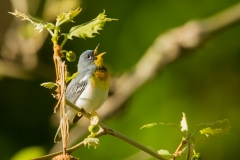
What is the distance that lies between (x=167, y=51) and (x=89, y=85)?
3.12ft

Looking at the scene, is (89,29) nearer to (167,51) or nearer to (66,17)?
(66,17)

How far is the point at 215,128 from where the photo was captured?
1.28 m

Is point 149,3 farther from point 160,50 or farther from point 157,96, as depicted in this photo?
point 160,50

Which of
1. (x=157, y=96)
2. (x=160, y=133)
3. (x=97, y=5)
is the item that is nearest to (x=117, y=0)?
(x=97, y=5)

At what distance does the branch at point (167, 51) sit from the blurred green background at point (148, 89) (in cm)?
87

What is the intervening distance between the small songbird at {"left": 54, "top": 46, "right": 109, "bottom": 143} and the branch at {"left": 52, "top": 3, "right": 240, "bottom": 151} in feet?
2.01

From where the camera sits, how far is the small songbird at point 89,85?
226 centimetres

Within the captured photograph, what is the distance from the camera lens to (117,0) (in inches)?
174

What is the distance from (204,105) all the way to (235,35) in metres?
0.65

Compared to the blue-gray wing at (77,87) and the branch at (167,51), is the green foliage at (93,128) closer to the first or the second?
the blue-gray wing at (77,87)

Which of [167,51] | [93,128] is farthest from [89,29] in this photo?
[167,51]

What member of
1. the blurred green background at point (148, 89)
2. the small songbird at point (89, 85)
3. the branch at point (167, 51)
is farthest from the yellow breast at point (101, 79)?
the blurred green background at point (148, 89)

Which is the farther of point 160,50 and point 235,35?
point 235,35

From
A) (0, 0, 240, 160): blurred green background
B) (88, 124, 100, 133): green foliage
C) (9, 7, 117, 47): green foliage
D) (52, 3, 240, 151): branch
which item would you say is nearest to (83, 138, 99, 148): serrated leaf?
(88, 124, 100, 133): green foliage
